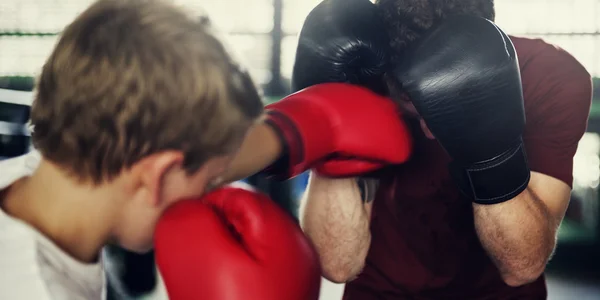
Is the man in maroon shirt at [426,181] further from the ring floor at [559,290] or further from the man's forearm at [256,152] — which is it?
the ring floor at [559,290]

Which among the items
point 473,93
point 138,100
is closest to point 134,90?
point 138,100

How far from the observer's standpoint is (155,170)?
756 millimetres

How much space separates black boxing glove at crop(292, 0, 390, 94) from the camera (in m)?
1.06

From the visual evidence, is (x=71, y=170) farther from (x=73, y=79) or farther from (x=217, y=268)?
(x=217, y=268)

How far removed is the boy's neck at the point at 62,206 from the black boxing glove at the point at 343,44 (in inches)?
18.5

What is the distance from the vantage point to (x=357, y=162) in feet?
3.33

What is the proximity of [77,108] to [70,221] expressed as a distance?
6.5 inches

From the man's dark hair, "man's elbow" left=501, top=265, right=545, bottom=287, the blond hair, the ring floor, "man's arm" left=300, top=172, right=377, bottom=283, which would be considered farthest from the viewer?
the ring floor

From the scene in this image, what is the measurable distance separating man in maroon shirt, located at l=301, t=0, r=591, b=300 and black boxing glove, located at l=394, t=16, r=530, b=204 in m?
0.12

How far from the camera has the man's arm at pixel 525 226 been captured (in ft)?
3.48

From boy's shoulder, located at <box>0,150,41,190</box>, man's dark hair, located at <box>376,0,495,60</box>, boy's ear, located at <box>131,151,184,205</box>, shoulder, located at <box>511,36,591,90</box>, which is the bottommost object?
shoulder, located at <box>511,36,591,90</box>

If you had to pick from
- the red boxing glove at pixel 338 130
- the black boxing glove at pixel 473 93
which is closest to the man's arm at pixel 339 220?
the red boxing glove at pixel 338 130

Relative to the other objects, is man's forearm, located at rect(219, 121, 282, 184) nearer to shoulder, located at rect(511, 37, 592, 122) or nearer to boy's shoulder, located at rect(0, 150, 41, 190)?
boy's shoulder, located at rect(0, 150, 41, 190)

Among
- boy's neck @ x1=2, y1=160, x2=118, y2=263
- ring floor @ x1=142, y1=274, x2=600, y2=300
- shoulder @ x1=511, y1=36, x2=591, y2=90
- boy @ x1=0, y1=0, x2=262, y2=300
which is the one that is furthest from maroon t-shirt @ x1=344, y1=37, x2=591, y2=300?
ring floor @ x1=142, y1=274, x2=600, y2=300
